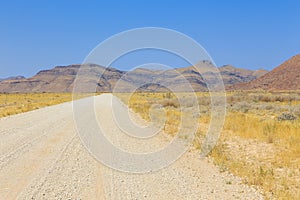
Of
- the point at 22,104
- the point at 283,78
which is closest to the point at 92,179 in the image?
the point at 22,104

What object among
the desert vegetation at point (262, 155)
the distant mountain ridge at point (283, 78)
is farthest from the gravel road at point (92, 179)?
the distant mountain ridge at point (283, 78)

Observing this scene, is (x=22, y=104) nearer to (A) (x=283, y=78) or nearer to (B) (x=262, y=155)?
(B) (x=262, y=155)

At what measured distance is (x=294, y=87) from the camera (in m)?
93.2

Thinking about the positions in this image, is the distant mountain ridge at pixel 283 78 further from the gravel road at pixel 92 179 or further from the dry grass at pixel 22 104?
the gravel road at pixel 92 179

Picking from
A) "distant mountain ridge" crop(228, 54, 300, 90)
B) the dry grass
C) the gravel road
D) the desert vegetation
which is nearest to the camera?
the gravel road

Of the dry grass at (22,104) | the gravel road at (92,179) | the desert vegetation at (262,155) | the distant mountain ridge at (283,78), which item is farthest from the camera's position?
the distant mountain ridge at (283,78)

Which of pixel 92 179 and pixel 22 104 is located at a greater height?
pixel 22 104

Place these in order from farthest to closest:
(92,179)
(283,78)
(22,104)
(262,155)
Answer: (283,78) → (22,104) → (262,155) → (92,179)

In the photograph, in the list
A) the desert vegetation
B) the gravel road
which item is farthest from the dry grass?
the desert vegetation

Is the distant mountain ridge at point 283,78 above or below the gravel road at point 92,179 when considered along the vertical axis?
above

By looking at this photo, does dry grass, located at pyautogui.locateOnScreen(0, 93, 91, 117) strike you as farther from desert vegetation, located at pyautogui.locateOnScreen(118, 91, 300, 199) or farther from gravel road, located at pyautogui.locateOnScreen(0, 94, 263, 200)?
desert vegetation, located at pyautogui.locateOnScreen(118, 91, 300, 199)

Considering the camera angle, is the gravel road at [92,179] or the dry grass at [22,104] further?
the dry grass at [22,104]

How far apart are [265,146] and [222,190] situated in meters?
5.43

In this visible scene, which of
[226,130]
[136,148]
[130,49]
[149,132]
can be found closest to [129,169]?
[136,148]
